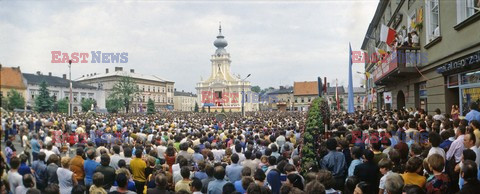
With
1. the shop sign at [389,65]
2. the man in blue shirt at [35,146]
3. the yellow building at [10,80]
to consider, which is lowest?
the man in blue shirt at [35,146]

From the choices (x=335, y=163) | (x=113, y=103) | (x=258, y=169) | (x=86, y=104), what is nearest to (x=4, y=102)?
(x=258, y=169)

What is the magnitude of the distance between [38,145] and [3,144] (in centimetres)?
366

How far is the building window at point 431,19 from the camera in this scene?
16703 millimetres

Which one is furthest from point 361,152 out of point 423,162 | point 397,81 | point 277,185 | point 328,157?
point 397,81

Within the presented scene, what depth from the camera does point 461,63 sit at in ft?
42.3

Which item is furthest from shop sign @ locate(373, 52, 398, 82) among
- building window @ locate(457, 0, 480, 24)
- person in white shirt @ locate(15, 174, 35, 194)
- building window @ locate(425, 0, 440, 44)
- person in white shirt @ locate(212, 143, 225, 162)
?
person in white shirt @ locate(15, 174, 35, 194)

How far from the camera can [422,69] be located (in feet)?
61.5

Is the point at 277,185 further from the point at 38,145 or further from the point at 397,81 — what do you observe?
the point at 397,81

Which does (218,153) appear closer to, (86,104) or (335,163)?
(335,163)

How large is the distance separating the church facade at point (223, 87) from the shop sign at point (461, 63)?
306 ft

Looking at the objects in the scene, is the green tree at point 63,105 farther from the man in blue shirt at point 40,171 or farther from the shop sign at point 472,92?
the shop sign at point 472,92

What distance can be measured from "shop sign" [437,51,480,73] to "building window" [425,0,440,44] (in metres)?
2.40

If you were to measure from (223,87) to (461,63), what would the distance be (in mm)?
107154

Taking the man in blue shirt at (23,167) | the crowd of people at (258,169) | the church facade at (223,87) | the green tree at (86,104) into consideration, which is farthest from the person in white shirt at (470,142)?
the church facade at (223,87)
